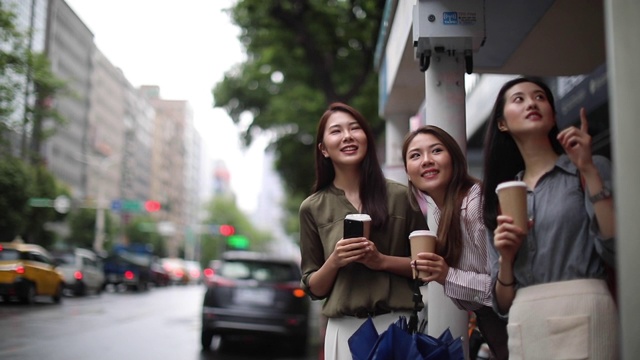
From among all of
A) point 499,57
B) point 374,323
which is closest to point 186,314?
point 499,57

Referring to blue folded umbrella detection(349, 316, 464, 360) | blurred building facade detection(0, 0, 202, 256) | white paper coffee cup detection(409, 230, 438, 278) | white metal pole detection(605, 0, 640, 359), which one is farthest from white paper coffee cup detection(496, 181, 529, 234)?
blurred building facade detection(0, 0, 202, 256)

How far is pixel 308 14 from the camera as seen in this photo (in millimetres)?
14336

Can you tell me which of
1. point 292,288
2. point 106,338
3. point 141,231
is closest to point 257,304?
point 292,288

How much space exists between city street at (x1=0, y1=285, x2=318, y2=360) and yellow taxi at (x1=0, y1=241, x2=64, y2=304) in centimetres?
100

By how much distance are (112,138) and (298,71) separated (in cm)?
8315

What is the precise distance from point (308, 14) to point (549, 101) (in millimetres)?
12325

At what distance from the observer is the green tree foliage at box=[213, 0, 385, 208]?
1359cm

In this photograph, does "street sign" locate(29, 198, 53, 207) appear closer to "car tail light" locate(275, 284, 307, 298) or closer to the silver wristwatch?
"car tail light" locate(275, 284, 307, 298)

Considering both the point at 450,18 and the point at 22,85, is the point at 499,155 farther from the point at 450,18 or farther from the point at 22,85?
the point at 22,85

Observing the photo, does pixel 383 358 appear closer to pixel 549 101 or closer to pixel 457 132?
pixel 549 101

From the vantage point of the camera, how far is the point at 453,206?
274 cm

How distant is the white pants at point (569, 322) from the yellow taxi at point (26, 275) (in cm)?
1797

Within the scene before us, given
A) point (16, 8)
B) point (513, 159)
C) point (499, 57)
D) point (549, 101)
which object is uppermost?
point (16, 8)

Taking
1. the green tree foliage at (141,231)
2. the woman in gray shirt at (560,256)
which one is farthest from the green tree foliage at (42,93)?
the green tree foliage at (141,231)
